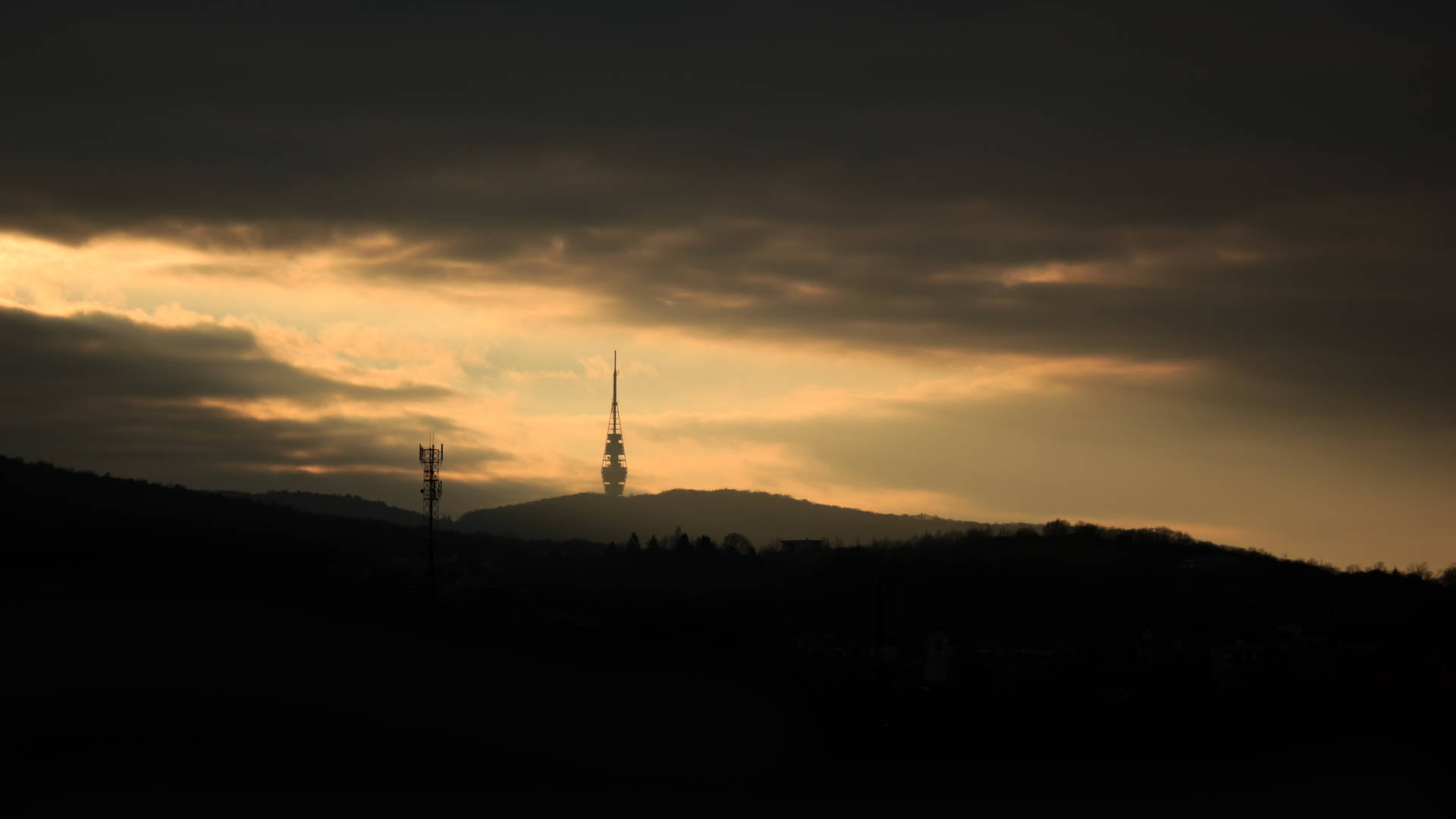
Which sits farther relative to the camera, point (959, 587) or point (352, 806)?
point (959, 587)

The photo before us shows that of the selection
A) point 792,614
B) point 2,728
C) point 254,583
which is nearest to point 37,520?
point 254,583

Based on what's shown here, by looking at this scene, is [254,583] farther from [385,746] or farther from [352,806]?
[352,806]

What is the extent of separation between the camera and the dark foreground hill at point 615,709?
2532 inches

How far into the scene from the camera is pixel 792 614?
170 meters

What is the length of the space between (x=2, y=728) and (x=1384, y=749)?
77897 mm

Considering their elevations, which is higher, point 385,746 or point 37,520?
point 37,520

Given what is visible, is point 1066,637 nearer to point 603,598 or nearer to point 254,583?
point 603,598

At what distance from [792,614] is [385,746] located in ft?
342

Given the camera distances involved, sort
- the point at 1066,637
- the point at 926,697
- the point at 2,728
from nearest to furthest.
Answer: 1. the point at 2,728
2. the point at 926,697
3. the point at 1066,637

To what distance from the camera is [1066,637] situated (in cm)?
16225

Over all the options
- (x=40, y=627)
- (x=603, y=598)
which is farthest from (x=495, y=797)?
(x=603, y=598)

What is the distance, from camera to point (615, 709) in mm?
80688

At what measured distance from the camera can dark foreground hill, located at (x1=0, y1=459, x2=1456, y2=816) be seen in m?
64.3

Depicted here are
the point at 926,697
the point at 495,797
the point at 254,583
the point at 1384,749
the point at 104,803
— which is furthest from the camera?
the point at 254,583
